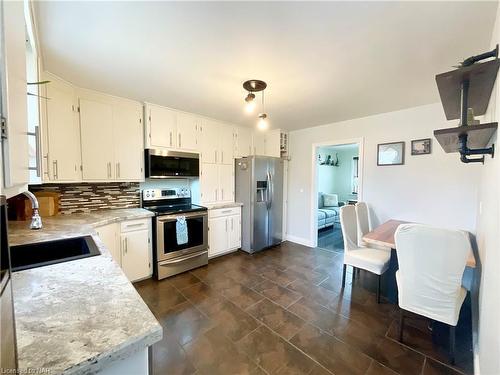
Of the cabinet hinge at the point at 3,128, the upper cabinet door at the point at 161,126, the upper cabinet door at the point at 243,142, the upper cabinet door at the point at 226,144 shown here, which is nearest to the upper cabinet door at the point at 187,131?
the upper cabinet door at the point at 161,126

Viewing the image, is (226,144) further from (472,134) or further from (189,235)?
(472,134)

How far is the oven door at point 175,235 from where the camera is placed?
281 cm

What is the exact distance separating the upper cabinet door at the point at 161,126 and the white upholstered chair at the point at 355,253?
2.52 m

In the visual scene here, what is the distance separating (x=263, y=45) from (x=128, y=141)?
2125 millimetres

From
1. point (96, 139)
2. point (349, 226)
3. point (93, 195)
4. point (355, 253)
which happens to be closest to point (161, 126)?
point (96, 139)

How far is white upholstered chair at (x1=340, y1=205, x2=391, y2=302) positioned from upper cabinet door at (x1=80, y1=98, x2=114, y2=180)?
2922 millimetres

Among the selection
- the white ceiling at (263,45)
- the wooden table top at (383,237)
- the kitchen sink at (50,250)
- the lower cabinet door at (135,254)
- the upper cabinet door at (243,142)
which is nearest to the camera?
the white ceiling at (263,45)

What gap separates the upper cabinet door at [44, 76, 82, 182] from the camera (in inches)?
86.1

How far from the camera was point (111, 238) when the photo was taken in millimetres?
2457

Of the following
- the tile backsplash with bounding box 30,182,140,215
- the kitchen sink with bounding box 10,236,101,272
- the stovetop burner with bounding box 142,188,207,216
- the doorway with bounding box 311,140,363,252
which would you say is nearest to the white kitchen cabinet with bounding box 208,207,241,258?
the stovetop burner with bounding box 142,188,207,216

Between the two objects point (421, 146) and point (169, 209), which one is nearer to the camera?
point (421, 146)

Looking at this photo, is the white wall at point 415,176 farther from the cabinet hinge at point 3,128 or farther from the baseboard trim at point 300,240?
the cabinet hinge at point 3,128

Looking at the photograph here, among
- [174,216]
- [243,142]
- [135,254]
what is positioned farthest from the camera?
[243,142]

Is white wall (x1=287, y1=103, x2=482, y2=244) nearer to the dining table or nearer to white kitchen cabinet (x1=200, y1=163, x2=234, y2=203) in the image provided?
the dining table
